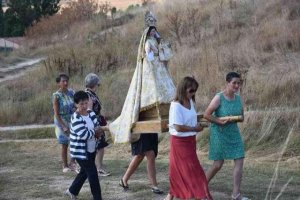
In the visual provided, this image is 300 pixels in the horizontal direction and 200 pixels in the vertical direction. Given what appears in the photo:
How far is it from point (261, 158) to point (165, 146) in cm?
243

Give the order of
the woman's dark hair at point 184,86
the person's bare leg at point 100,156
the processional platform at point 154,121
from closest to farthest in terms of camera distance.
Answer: the woman's dark hair at point 184,86
the processional platform at point 154,121
the person's bare leg at point 100,156

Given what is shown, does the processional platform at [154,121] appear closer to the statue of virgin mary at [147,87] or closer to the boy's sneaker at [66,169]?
the statue of virgin mary at [147,87]

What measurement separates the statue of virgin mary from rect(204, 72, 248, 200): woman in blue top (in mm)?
635

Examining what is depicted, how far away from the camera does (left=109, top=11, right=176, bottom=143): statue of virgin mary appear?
8195 mm

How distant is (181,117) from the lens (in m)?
7.34

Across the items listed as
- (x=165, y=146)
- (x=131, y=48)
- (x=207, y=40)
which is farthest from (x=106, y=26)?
(x=165, y=146)

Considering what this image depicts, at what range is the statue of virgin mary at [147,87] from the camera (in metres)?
8.20

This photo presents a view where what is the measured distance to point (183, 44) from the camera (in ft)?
74.5

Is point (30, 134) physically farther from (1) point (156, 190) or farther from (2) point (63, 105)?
(1) point (156, 190)

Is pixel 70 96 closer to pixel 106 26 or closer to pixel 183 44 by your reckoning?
pixel 183 44

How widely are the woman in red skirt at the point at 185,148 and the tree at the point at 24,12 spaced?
47604 millimetres

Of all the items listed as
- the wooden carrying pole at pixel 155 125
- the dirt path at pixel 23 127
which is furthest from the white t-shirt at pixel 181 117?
the dirt path at pixel 23 127

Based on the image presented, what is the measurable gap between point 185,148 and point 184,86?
0.69 meters

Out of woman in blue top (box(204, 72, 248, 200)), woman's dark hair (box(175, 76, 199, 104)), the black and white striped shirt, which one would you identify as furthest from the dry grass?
woman's dark hair (box(175, 76, 199, 104))
